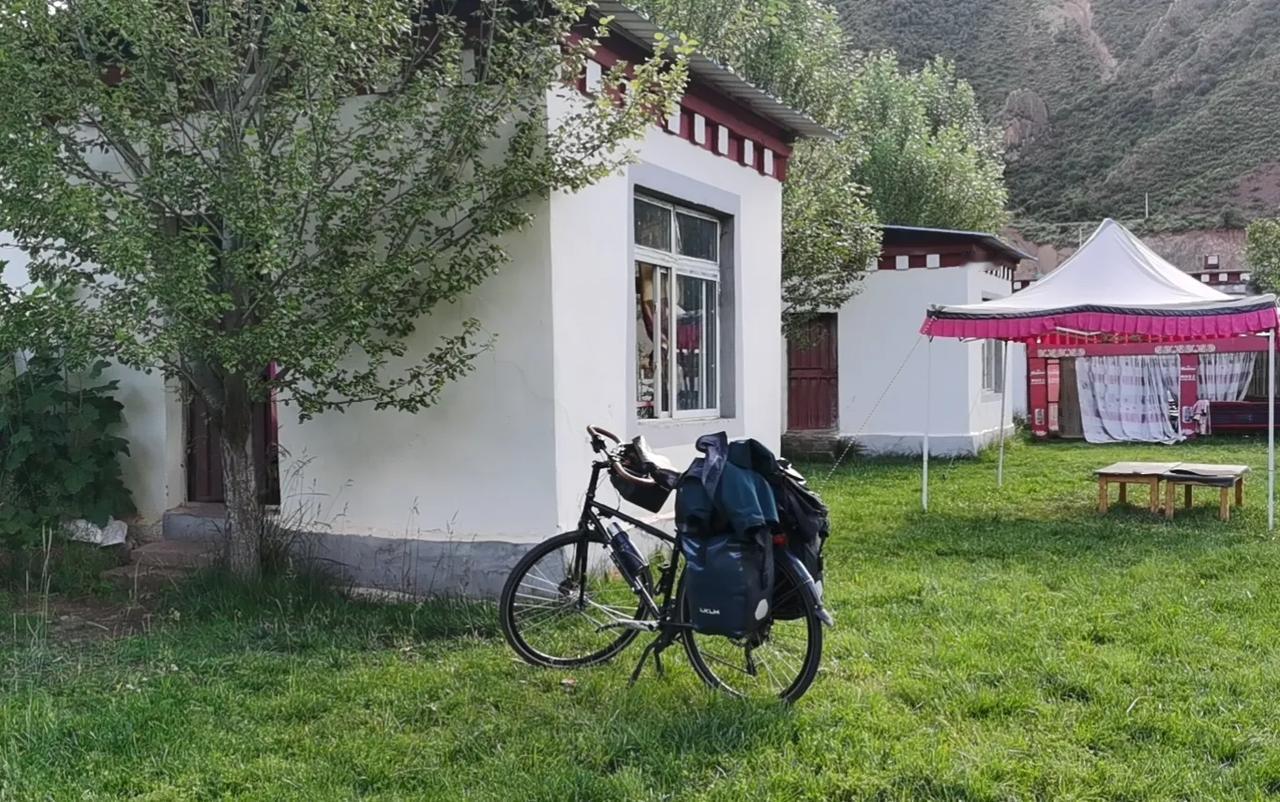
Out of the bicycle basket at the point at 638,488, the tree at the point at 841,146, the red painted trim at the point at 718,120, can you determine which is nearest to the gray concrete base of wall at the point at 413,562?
the bicycle basket at the point at 638,488

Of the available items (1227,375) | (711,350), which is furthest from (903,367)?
(1227,375)

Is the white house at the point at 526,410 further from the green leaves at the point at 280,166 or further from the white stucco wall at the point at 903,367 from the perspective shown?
the white stucco wall at the point at 903,367

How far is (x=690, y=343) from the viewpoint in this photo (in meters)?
7.38

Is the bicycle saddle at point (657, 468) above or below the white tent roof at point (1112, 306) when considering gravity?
below

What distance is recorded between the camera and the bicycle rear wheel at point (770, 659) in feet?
13.0

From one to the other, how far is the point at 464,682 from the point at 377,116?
8.70ft

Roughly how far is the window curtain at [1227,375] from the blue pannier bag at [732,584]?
722 inches

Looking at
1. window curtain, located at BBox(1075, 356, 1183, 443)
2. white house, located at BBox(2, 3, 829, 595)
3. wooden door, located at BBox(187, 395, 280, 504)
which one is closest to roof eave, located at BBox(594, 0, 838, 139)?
white house, located at BBox(2, 3, 829, 595)

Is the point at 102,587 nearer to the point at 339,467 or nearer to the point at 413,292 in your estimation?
the point at 339,467

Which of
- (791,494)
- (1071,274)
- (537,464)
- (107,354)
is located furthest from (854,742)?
(1071,274)

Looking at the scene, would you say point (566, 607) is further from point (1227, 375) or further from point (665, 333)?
point (1227, 375)

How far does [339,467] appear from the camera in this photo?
6.04 meters

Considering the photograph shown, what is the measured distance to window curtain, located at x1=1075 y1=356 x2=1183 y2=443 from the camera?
18.0m

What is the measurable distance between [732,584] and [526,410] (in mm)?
2223
